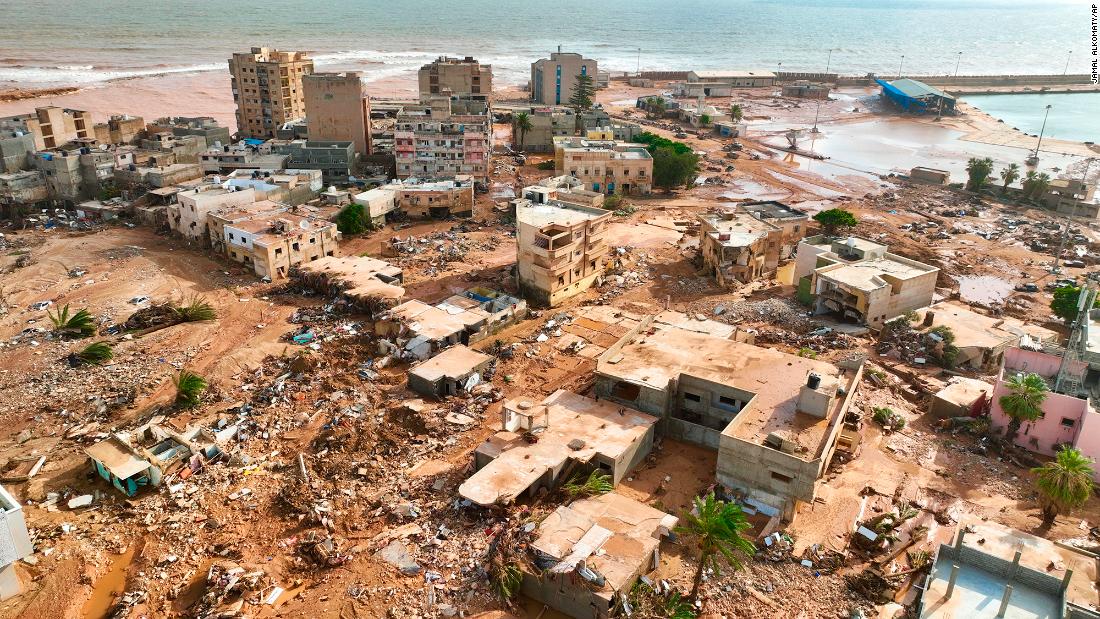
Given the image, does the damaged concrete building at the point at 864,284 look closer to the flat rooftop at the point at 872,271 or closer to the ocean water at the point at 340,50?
the flat rooftop at the point at 872,271

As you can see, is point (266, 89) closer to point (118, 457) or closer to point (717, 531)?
point (118, 457)

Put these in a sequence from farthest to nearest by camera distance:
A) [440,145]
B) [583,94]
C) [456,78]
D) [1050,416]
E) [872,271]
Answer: [583,94] < [456,78] < [440,145] < [872,271] < [1050,416]

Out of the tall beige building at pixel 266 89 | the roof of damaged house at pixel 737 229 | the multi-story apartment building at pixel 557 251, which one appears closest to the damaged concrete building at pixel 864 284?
the roof of damaged house at pixel 737 229

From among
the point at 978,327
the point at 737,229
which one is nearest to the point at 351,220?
the point at 737,229

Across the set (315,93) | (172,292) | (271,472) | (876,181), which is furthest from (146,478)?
(876,181)

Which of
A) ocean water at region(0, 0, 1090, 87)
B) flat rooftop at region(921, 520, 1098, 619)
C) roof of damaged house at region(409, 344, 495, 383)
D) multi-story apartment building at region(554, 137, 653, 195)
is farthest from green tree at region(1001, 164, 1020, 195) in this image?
ocean water at region(0, 0, 1090, 87)

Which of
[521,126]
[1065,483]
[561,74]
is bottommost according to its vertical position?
[1065,483]
